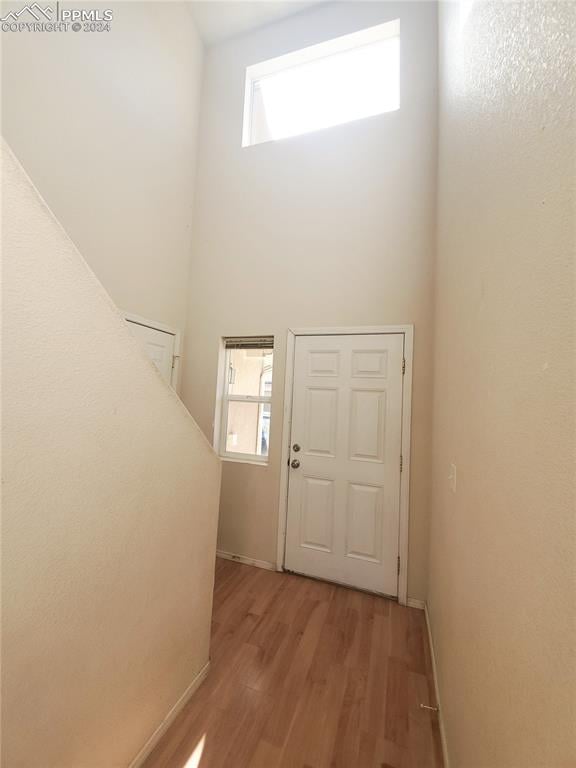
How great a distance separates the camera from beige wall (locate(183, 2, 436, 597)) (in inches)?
90.7

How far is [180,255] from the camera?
2883 millimetres

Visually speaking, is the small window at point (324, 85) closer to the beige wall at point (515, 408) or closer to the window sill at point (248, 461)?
the beige wall at point (515, 408)

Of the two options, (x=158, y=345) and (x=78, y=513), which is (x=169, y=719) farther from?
(x=158, y=345)

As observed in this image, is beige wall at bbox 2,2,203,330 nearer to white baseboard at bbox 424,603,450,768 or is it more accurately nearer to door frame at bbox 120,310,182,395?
door frame at bbox 120,310,182,395

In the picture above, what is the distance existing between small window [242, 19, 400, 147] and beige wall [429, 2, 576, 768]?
6.00 feet

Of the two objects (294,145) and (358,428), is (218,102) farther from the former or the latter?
(358,428)

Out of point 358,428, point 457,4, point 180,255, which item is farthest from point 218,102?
point 358,428

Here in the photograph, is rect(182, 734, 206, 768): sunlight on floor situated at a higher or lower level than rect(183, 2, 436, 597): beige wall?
lower

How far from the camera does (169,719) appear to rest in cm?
126

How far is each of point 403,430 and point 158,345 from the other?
2.20 meters

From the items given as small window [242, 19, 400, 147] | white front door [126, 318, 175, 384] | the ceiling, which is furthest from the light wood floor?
the ceiling

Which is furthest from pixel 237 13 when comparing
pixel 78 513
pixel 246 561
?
pixel 246 561

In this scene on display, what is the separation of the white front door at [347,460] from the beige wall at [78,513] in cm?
133

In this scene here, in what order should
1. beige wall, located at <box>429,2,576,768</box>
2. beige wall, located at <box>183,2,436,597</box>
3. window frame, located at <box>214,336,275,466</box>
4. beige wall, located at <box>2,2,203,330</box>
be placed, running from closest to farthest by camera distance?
beige wall, located at <box>429,2,576,768</box>, beige wall, located at <box>2,2,203,330</box>, beige wall, located at <box>183,2,436,597</box>, window frame, located at <box>214,336,275,466</box>
